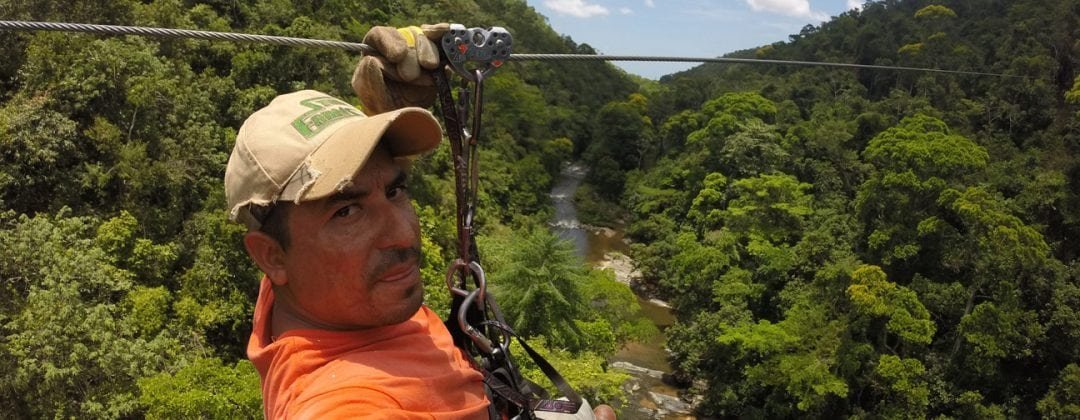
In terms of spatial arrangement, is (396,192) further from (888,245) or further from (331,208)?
(888,245)

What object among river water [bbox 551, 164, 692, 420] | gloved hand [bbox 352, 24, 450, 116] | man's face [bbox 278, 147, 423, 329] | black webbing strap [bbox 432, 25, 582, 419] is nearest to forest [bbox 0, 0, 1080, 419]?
river water [bbox 551, 164, 692, 420]

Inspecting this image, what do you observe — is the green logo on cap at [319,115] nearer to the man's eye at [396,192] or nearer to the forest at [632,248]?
the man's eye at [396,192]

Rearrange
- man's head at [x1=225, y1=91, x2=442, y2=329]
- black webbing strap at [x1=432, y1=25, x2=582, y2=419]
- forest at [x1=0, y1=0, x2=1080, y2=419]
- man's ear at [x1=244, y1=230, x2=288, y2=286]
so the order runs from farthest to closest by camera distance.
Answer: forest at [x1=0, y1=0, x2=1080, y2=419] → black webbing strap at [x1=432, y1=25, x2=582, y2=419] → man's ear at [x1=244, y1=230, x2=288, y2=286] → man's head at [x1=225, y1=91, x2=442, y2=329]

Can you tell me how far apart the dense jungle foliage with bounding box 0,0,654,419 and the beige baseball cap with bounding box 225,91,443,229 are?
7363 mm

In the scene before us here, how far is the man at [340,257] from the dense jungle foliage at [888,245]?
9.41 metres

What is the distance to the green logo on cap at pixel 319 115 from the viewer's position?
1.49 meters

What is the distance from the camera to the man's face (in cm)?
146

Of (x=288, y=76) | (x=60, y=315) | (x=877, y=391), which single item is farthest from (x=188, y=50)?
(x=877, y=391)

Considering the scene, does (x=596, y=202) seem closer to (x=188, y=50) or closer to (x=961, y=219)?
(x=961, y=219)

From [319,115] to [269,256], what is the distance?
14.6 inches

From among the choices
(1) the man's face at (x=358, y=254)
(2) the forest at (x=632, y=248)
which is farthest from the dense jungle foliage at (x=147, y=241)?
(1) the man's face at (x=358, y=254)

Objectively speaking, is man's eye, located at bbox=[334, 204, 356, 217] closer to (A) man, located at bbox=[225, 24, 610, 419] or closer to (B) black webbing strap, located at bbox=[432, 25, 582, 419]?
(A) man, located at bbox=[225, 24, 610, 419]

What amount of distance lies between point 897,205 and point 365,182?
18.7m

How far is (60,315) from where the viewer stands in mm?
8133
